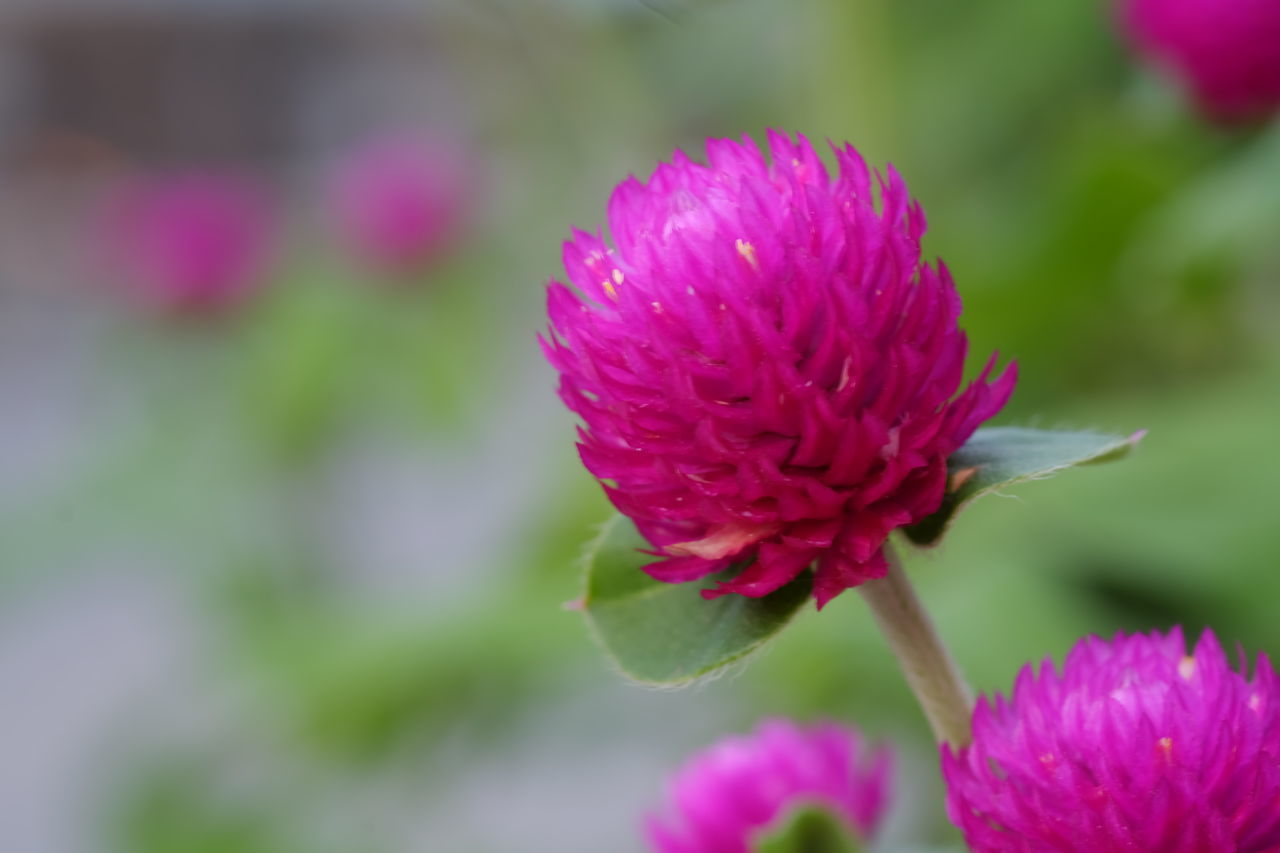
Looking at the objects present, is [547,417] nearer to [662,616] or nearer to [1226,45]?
[1226,45]

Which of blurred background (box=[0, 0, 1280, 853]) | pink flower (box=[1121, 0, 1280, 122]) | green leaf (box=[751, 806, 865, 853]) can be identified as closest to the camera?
green leaf (box=[751, 806, 865, 853])

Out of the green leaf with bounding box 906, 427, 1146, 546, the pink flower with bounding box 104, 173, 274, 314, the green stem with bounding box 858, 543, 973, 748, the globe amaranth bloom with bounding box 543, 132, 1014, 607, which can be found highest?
the pink flower with bounding box 104, 173, 274, 314

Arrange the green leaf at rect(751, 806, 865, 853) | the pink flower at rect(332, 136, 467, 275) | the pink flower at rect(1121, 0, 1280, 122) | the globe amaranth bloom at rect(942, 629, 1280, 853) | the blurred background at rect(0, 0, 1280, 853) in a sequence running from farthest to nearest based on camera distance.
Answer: the pink flower at rect(332, 136, 467, 275) → the blurred background at rect(0, 0, 1280, 853) → the pink flower at rect(1121, 0, 1280, 122) → the green leaf at rect(751, 806, 865, 853) → the globe amaranth bloom at rect(942, 629, 1280, 853)

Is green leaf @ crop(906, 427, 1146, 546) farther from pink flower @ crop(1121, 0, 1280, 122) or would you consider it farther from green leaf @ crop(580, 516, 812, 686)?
pink flower @ crop(1121, 0, 1280, 122)

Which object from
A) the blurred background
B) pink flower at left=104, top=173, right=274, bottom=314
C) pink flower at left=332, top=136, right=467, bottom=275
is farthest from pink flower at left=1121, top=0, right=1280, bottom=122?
pink flower at left=104, top=173, right=274, bottom=314

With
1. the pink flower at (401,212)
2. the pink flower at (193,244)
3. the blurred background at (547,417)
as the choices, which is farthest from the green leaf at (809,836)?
the pink flower at (193,244)

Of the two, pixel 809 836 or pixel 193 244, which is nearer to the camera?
pixel 809 836

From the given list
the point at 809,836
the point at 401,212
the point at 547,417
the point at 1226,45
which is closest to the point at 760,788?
the point at 809,836
